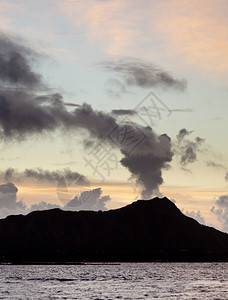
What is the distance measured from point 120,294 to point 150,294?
22.8ft

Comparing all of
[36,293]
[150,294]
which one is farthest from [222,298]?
[36,293]

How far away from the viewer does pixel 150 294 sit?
13288 centimetres

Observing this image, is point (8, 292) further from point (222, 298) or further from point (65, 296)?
point (222, 298)

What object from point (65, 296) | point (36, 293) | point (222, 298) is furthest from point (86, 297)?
point (222, 298)

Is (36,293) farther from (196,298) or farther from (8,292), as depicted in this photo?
(196,298)

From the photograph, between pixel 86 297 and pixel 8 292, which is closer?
pixel 86 297

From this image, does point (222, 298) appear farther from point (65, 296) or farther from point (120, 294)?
point (65, 296)

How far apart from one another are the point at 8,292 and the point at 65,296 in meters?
18.5

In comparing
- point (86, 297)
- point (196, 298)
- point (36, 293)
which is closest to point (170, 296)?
point (196, 298)

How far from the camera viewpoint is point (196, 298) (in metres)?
121

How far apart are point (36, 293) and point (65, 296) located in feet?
36.8

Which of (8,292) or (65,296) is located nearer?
(65,296)

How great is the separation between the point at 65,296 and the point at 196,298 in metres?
28.5

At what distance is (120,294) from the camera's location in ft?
436
